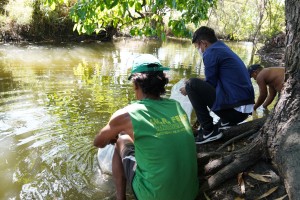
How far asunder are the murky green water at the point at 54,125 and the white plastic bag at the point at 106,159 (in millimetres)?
91

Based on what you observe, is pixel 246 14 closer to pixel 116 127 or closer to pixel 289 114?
pixel 289 114

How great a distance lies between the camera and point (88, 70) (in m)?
10.5

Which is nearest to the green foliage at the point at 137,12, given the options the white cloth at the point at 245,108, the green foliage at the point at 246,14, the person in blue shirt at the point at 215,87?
the person in blue shirt at the point at 215,87

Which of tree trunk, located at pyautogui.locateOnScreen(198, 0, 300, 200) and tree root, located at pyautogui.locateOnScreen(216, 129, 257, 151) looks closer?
tree trunk, located at pyautogui.locateOnScreen(198, 0, 300, 200)

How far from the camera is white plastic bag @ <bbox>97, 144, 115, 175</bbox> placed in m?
3.68

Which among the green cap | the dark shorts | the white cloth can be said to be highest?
the green cap

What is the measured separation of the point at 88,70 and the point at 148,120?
339 inches

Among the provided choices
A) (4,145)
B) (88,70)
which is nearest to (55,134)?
(4,145)

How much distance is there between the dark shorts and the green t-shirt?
171 mm

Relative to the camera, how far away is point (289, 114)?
2463mm

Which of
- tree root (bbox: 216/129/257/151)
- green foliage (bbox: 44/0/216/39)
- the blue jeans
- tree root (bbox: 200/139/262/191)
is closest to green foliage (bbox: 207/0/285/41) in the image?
green foliage (bbox: 44/0/216/39)

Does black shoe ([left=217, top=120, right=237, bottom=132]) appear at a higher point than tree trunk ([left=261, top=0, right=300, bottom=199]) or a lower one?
lower

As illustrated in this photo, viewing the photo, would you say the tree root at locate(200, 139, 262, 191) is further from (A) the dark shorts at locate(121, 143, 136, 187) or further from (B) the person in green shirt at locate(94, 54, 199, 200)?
(A) the dark shorts at locate(121, 143, 136, 187)

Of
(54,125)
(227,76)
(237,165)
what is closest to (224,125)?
(227,76)
